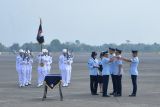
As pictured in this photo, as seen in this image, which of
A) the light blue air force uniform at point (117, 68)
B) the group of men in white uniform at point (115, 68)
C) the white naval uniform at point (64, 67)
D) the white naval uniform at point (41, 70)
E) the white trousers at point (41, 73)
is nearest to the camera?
the group of men in white uniform at point (115, 68)

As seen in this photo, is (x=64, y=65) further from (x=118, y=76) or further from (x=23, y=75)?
(x=118, y=76)

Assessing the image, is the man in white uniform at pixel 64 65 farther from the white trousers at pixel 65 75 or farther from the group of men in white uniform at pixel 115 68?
the group of men in white uniform at pixel 115 68

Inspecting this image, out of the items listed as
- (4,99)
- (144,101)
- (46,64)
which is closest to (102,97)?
(144,101)

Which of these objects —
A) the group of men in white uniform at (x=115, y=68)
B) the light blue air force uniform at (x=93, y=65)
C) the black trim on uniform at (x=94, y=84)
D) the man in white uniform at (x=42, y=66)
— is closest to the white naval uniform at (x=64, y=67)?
the man in white uniform at (x=42, y=66)

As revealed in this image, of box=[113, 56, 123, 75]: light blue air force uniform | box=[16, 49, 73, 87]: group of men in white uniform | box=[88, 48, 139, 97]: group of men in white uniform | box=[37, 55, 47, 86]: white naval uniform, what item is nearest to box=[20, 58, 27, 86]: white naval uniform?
box=[16, 49, 73, 87]: group of men in white uniform

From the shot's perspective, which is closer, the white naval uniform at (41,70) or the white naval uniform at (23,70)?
the white naval uniform at (41,70)

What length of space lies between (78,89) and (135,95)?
438 centimetres

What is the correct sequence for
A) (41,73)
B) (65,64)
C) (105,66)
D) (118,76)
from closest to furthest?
(105,66) → (118,76) → (41,73) → (65,64)

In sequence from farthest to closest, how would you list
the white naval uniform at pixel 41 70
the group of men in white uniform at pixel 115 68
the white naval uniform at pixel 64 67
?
the white naval uniform at pixel 64 67 → the white naval uniform at pixel 41 70 → the group of men in white uniform at pixel 115 68

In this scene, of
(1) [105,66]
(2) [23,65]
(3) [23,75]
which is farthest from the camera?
(2) [23,65]

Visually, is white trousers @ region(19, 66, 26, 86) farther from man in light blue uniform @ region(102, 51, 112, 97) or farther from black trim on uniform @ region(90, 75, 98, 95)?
man in light blue uniform @ region(102, 51, 112, 97)

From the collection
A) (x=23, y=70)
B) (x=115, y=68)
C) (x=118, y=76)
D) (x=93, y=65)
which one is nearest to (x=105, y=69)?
(x=115, y=68)

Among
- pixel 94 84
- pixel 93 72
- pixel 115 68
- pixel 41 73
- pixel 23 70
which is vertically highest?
pixel 115 68

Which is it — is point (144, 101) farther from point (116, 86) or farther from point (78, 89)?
point (78, 89)
